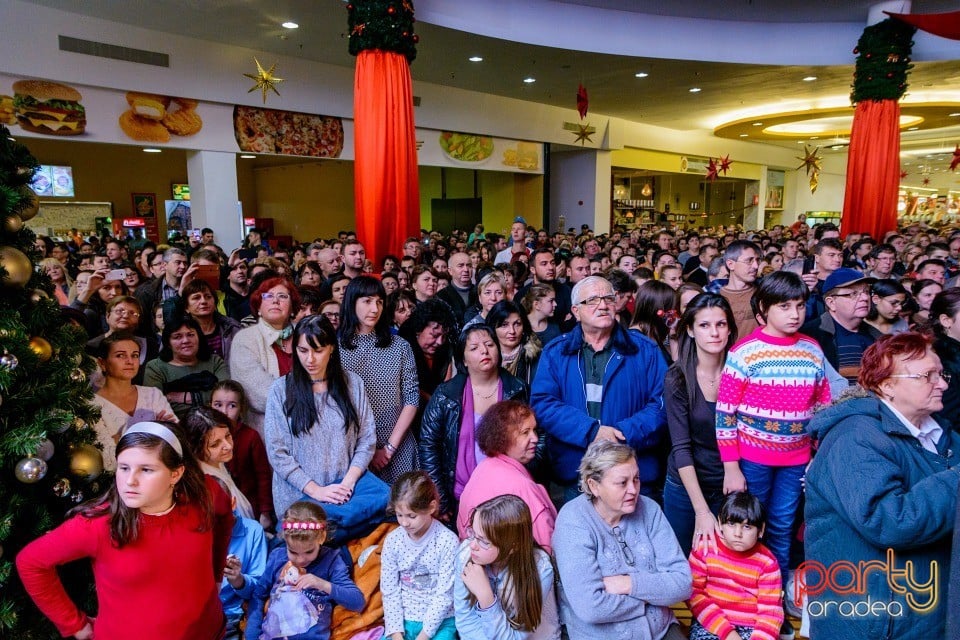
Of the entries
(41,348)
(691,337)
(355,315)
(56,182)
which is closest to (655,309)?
(691,337)

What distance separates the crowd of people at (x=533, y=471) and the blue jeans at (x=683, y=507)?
0.01 meters

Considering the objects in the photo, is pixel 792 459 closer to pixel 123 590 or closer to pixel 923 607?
pixel 923 607

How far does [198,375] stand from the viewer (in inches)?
129

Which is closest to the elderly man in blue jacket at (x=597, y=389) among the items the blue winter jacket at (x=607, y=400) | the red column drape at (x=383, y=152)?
the blue winter jacket at (x=607, y=400)

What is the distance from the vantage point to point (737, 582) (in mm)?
2336

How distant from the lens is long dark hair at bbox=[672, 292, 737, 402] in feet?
8.62

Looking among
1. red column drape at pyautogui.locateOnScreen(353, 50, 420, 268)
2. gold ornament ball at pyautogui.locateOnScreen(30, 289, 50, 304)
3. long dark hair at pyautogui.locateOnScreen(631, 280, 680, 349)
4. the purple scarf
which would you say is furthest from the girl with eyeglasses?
→ red column drape at pyautogui.locateOnScreen(353, 50, 420, 268)

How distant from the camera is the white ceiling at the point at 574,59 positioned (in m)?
8.23

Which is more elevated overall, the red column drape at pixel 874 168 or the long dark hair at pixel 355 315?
the red column drape at pixel 874 168

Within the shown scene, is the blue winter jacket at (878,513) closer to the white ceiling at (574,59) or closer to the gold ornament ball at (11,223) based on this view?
the gold ornament ball at (11,223)

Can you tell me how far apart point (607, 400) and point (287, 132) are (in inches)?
388

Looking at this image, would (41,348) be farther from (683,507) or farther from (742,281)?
(742,281)

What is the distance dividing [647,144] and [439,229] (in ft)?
24.9

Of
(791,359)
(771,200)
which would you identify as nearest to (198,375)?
(791,359)
